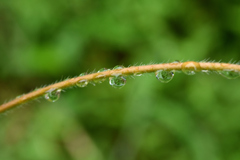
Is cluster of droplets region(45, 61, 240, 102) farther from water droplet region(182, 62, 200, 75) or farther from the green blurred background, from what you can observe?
the green blurred background

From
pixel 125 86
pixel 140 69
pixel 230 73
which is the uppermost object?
pixel 125 86

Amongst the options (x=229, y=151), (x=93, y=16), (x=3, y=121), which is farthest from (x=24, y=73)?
(x=229, y=151)

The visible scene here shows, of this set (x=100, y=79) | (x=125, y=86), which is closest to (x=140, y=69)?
(x=100, y=79)

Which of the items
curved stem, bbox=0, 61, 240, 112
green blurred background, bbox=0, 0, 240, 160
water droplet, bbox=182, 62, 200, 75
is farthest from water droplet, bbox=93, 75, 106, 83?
green blurred background, bbox=0, 0, 240, 160

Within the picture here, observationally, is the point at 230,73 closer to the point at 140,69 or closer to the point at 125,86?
the point at 140,69

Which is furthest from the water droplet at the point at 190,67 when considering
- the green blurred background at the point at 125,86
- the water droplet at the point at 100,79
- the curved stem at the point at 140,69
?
the green blurred background at the point at 125,86

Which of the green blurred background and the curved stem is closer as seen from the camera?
the curved stem

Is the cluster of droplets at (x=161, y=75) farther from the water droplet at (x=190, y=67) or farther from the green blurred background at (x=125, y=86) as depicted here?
the green blurred background at (x=125, y=86)

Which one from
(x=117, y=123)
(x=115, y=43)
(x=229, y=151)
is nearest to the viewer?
(x=229, y=151)

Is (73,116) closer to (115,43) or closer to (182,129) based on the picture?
(115,43)
